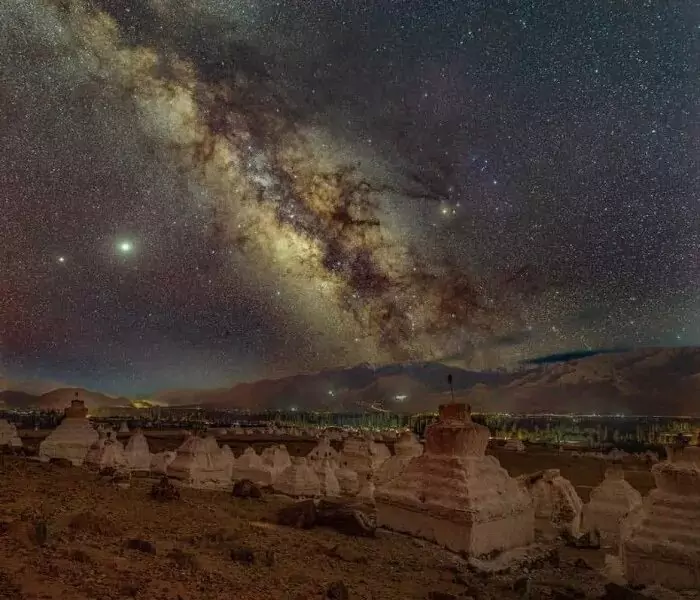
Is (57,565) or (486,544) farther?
(486,544)

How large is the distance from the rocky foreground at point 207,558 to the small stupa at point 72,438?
50.0ft

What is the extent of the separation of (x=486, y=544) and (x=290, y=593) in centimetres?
605

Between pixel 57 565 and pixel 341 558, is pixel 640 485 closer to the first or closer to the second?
pixel 341 558

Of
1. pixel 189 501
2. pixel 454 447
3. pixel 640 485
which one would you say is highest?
pixel 454 447

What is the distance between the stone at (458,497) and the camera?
42.0 feet

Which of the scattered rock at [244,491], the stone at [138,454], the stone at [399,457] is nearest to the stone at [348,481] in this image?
the stone at [399,457]

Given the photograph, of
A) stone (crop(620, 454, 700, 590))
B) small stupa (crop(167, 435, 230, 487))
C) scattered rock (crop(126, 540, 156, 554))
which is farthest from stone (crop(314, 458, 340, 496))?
scattered rock (crop(126, 540, 156, 554))

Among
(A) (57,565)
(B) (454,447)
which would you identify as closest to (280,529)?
(B) (454,447)

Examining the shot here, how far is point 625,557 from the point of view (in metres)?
11.5

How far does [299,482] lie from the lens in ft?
80.4

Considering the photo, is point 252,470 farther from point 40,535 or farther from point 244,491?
point 40,535

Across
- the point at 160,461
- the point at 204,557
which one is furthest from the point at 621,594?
the point at 160,461

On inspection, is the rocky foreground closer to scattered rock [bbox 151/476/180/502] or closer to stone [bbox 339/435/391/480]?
scattered rock [bbox 151/476/180/502]

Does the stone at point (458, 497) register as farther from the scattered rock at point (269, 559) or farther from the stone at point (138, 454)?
the stone at point (138, 454)
